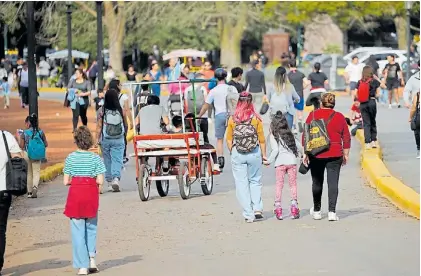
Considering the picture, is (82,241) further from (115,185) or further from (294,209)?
(115,185)

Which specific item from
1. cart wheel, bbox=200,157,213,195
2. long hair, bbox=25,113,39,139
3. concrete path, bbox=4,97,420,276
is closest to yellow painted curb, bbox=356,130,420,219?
concrete path, bbox=4,97,420,276

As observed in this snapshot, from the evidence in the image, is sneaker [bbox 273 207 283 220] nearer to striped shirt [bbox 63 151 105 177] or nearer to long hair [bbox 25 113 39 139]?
striped shirt [bbox 63 151 105 177]

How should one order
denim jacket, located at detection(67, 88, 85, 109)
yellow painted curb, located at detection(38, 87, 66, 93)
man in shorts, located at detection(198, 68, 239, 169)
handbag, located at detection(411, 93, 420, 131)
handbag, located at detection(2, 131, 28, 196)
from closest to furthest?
handbag, located at detection(2, 131, 28, 196) < man in shorts, located at detection(198, 68, 239, 169) < handbag, located at detection(411, 93, 420, 131) < denim jacket, located at detection(67, 88, 85, 109) < yellow painted curb, located at detection(38, 87, 66, 93)

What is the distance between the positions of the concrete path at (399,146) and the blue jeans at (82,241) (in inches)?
267

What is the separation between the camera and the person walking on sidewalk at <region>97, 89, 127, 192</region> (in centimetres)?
1695

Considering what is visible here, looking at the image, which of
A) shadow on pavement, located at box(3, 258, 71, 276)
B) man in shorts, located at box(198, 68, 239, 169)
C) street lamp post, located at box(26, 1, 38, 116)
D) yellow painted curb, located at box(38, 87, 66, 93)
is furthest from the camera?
yellow painted curb, located at box(38, 87, 66, 93)

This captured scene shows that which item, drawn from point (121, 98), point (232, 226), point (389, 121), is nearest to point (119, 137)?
point (121, 98)

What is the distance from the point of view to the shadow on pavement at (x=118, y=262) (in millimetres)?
11070

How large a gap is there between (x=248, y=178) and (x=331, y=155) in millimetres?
964

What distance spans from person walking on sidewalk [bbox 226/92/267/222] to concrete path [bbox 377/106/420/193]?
3.26 metres

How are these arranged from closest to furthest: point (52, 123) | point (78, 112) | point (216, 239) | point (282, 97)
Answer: point (216, 239) < point (282, 97) < point (78, 112) < point (52, 123)

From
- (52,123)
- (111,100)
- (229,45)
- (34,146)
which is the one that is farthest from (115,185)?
(229,45)

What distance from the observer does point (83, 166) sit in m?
10.6

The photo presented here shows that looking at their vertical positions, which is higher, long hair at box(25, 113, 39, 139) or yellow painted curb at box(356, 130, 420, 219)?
long hair at box(25, 113, 39, 139)
